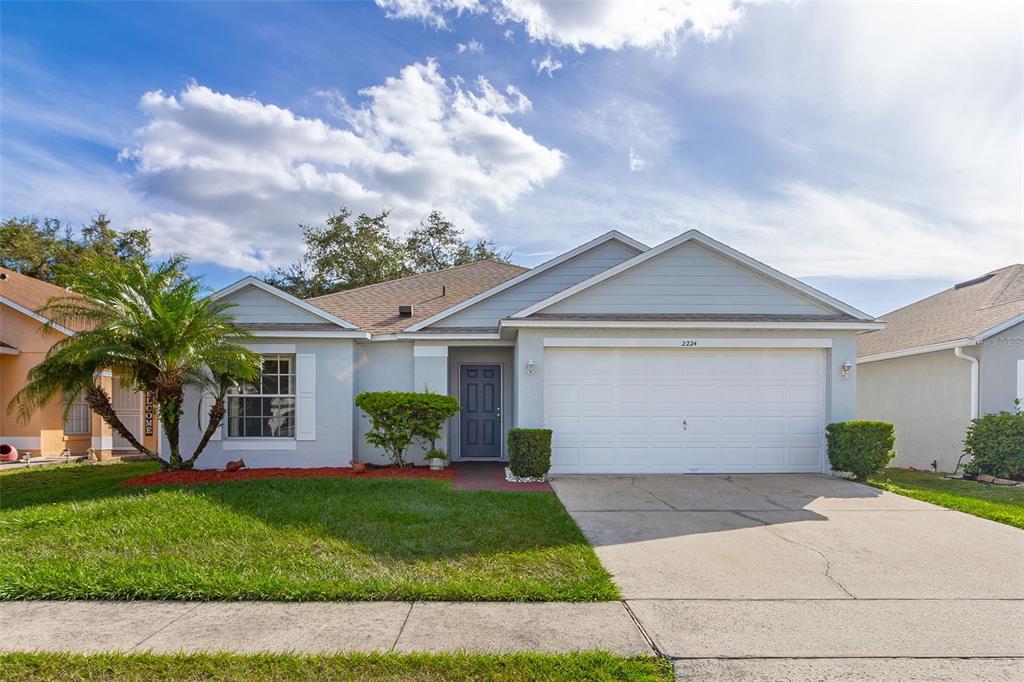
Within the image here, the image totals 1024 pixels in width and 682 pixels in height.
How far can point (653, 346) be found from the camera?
11227mm

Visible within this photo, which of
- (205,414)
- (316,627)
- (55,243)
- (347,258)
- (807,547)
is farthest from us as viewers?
(347,258)

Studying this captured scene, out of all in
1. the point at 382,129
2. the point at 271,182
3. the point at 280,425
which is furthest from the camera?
the point at 271,182

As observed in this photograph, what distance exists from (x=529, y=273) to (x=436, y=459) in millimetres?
4506

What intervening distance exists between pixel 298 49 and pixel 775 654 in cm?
1126

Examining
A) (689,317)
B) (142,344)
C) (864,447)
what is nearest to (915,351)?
(864,447)

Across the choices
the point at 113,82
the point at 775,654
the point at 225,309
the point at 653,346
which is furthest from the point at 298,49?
the point at 775,654

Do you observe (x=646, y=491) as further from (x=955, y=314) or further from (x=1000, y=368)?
(x=955, y=314)

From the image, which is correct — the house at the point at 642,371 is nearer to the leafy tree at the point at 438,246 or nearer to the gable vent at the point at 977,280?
the gable vent at the point at 977,280

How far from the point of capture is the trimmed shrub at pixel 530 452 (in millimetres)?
10430

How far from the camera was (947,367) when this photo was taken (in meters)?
13.4

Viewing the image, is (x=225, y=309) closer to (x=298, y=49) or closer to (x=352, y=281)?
(x=298, y=49)

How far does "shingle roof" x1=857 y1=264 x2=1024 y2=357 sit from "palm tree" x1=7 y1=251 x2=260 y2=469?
49.7 ft

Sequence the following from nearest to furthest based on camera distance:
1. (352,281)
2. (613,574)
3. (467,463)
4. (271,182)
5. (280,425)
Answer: (613,574), (280,425), (467,463), (271,182), (352,281)

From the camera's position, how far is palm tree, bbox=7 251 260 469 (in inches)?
379
